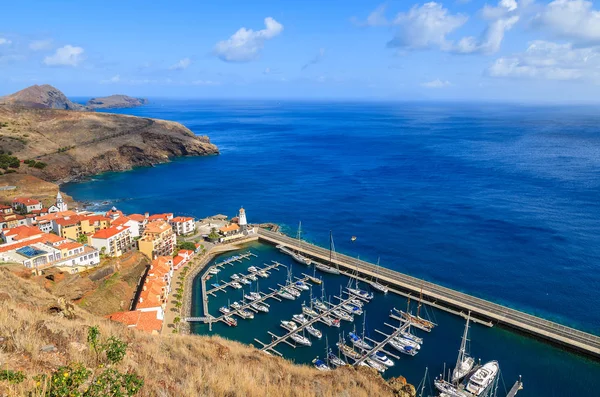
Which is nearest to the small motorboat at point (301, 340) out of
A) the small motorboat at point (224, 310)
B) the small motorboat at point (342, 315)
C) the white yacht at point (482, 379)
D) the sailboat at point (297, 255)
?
the small motorboat at point (342, 315)

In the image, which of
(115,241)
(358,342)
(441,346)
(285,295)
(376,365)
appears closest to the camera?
(376,365)

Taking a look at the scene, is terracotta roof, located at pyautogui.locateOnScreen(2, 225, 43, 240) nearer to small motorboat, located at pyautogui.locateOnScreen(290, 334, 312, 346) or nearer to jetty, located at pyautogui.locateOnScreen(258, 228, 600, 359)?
jetty, located at pyautogui.locateOnScreen(258, 228, 600, 359)

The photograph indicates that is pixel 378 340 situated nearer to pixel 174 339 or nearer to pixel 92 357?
pixel 174 339

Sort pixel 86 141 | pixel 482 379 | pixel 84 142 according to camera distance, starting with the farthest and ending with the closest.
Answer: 1. pixel 86 141
2. pixel 84 142
3. pixel 482 379

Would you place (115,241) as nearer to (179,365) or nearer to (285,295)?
(285,295)

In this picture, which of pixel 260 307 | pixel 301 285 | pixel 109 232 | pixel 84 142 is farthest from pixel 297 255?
pixel 84 142

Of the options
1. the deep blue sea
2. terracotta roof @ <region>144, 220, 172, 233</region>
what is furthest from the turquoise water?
terracotta roof @ <region>144, 220, 172, 233</region>
